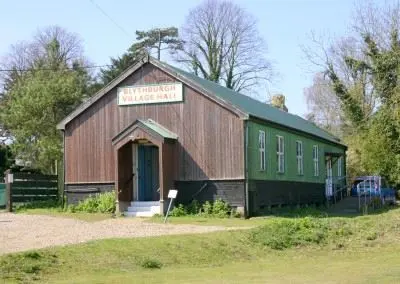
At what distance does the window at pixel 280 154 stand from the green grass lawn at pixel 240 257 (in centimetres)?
1078

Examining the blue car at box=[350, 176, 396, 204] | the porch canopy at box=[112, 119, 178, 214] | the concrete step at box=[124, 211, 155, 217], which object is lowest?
the concrete step at box=[124, 211, 155, 217]

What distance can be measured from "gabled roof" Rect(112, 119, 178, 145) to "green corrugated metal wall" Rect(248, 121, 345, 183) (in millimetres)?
3400

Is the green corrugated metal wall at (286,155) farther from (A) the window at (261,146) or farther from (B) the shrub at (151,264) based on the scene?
(B) the shrub at (151,264)

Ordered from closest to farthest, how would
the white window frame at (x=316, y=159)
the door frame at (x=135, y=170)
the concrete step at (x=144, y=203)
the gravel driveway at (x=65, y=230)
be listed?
the gravel driveway at (x=65, y=230) → the concrete step at (x=144, y=203) → the door frame at (x=135, y=170) → the white window frame at (x=316, y=159)

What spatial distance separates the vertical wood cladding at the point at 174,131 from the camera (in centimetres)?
2792

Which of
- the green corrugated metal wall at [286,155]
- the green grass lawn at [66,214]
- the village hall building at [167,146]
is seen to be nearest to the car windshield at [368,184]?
the green corrugated metal wall at [286,155]

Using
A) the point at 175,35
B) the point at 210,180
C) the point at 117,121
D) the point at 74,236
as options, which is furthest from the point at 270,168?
the point at 175,35

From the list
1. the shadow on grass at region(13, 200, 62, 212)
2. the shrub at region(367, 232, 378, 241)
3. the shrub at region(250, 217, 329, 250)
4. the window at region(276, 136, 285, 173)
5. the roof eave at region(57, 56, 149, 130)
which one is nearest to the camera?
the shrub at region(250, 217, 329, 250)

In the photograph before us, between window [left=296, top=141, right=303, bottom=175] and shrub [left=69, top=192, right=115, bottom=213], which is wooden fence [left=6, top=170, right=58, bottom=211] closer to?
shrub [left=69, top=192, right=115, bottom=213]

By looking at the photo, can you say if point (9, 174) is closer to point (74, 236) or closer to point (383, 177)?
point (74, 236)

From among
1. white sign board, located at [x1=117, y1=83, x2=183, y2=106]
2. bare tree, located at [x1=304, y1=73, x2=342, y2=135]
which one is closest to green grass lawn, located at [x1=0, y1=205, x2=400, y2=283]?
white sign board, located at [x1=117, y1=83, x2=183, y2=106]

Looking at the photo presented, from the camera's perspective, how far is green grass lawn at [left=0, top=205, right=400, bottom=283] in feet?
43.1

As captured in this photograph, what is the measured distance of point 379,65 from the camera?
37312 mm

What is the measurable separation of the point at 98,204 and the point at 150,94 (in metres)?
5.28
